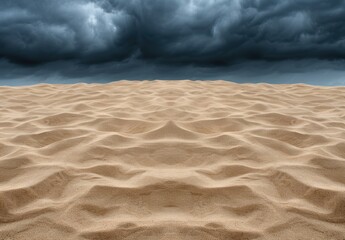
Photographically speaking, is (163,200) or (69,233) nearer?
(69,233)

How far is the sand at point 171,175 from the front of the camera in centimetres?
132

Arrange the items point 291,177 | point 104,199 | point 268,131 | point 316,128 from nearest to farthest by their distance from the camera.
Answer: point 104,199
point 291,177
point 268,131
point 316,128

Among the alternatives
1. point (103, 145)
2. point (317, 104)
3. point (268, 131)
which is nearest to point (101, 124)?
point (103, 145)

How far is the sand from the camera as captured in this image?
132cm

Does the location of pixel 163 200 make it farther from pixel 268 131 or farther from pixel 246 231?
pixel 268 131

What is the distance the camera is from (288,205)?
147 cm

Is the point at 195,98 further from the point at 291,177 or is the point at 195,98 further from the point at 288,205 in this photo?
the point at 288,205

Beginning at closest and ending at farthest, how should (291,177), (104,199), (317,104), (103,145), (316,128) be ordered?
(104,199) < (291,177) < (103,145) < (316,128) < (317,104)

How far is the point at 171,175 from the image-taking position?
5.91 ft

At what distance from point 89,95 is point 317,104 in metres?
2.97

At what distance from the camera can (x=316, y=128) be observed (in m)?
2.90

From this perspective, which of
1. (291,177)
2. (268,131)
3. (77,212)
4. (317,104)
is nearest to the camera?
(77,212)

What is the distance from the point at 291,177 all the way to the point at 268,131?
0.95 m

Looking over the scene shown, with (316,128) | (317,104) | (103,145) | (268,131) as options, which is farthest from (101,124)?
(317,104)
